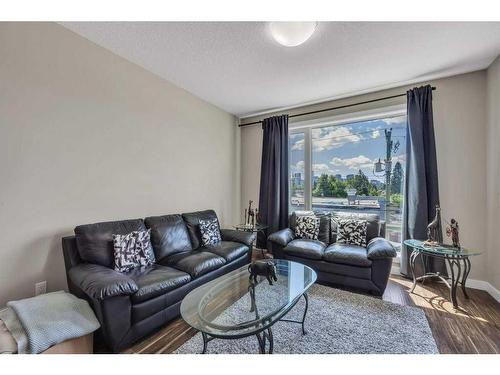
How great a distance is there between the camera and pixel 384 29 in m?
1.94

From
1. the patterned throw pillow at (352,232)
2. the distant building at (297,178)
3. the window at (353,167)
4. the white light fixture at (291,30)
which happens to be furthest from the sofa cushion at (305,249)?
the white light fixture at (291,30)

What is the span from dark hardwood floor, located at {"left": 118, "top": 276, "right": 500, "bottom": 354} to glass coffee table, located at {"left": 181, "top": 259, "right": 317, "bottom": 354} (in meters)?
0.39

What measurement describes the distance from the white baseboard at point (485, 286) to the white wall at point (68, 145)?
147 inches

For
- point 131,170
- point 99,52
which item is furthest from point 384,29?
point 131,170

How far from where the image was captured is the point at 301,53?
2.32 metres

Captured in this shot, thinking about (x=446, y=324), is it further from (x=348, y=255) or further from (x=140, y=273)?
(x=140, y=273)

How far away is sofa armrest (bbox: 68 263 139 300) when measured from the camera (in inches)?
57.9

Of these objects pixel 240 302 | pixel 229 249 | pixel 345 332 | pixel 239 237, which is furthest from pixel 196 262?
pixel 345 332

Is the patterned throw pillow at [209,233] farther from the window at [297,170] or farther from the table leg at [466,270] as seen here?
the table leg at [466,270]

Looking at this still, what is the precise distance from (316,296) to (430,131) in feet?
7.95

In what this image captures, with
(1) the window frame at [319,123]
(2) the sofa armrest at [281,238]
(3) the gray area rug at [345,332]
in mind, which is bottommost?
(3) the gray area rug at [345,332]

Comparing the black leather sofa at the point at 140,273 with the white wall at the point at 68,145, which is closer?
the black leather sofa at the point at 140,273

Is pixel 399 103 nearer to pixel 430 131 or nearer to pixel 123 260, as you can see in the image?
pixel 430 131

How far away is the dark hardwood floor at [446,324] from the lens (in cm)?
165
